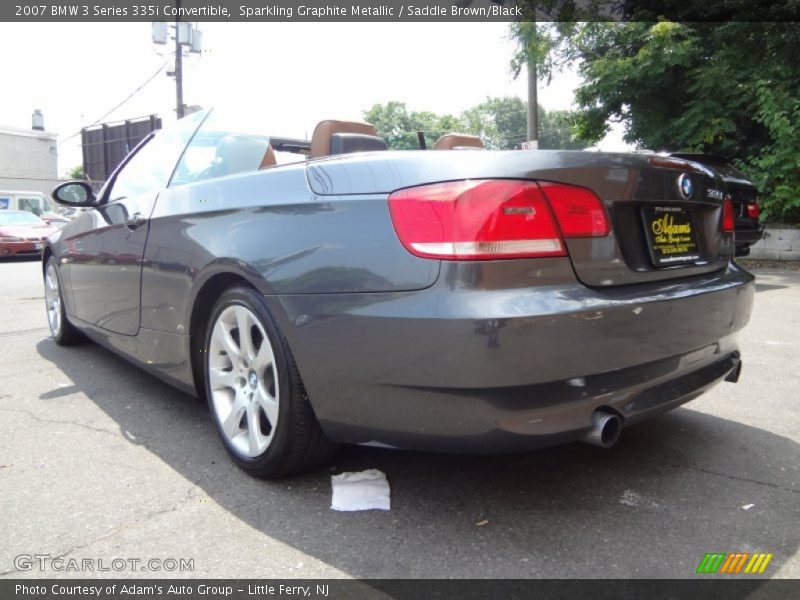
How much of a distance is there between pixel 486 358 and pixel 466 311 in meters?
0.14

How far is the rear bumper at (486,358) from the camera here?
5.59ft

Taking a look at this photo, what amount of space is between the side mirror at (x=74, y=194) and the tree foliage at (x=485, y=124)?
6.29 ft

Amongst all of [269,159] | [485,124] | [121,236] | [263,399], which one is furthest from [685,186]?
[485,124]

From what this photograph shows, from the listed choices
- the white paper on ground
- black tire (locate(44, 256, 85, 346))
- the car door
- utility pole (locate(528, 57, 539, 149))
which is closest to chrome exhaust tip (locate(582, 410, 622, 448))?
the white paper on ground

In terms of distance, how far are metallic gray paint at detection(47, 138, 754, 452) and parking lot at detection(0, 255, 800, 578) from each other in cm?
36

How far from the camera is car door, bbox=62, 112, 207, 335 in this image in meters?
3.15

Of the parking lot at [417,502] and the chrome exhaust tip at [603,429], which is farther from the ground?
the chrome exhaust tip at [603,429]

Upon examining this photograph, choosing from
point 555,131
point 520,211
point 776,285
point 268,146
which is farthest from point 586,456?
point 555,131

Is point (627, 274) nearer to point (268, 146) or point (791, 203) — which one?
point (268, 146)

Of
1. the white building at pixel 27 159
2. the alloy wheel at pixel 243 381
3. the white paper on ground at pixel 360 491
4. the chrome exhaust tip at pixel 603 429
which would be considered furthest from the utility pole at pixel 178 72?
the white building at pixel 27 159

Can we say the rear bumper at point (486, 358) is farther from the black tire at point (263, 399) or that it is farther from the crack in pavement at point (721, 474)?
the crack in pavement at point (721, 474)

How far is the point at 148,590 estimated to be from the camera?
1.72 meters

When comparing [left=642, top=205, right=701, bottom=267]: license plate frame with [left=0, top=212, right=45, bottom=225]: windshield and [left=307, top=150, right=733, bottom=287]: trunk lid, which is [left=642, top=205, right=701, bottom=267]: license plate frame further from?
[left=0, top=212, right=45, bottom=225]: windshield

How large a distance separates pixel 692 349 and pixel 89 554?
2129 millimetres
